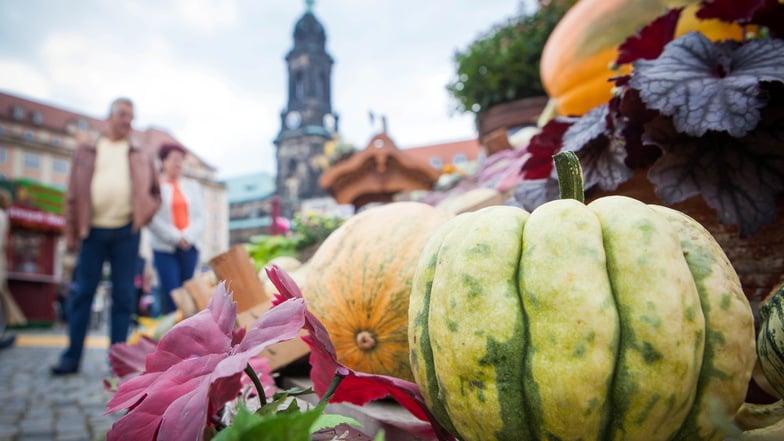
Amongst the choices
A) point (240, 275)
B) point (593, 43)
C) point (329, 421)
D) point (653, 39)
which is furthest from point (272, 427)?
point (593, 43)

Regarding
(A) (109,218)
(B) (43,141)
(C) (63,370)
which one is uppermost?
(B) (43,141)

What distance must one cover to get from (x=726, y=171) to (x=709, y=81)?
188 millimetres

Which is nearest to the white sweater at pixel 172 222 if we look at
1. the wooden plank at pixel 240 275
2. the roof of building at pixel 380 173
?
the roof of building at pixel 380 173

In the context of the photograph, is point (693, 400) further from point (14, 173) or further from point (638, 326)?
point (14, 173)

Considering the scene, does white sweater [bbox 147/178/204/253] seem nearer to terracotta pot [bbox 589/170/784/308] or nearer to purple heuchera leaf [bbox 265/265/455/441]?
purple heuchera leaf [bbox 265/265/455/441]

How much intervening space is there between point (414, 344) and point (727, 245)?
806 millimetres

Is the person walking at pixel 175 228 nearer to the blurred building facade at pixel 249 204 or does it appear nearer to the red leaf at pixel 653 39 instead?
the red leaf at pixel 653 39

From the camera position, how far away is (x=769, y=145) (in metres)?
1.07

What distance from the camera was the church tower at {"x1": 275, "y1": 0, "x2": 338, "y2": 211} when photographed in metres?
59.4

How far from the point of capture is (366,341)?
1151 mm

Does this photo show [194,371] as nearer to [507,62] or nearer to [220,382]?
[220,382]

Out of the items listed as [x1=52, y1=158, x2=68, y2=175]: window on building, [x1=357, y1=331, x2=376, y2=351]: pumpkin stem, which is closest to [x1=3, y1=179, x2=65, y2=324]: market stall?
[x1=357, y1=331, x2=376, y2=351]: pumpkin stem

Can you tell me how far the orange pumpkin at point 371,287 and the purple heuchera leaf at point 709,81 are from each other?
1.98ft

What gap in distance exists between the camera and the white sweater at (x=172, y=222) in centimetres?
498
